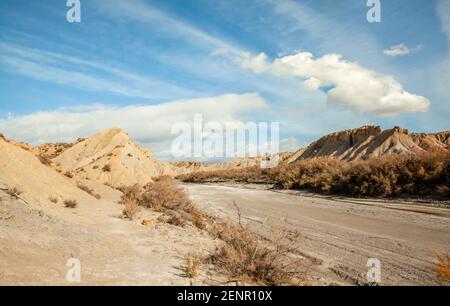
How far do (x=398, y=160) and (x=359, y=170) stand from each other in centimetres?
226

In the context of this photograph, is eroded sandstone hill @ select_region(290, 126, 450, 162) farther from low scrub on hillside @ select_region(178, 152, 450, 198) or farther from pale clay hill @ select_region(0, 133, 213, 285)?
pale clay hill @ select_region(0, 133, 213, 285)

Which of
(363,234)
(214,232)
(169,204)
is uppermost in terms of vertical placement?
(169,204)

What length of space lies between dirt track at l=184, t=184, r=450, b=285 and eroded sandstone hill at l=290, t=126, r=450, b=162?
102 ft

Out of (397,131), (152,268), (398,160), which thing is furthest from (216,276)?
(397,131)

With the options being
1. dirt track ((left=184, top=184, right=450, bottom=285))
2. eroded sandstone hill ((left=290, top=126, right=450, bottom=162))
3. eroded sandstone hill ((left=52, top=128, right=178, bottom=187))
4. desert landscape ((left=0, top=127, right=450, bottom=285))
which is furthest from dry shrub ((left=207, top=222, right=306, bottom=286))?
eroded sandstone hill ((left=290, top=126, right=450, bottom=162))

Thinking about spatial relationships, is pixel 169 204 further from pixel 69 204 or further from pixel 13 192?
pixel 13 192

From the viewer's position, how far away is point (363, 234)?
29.7ft

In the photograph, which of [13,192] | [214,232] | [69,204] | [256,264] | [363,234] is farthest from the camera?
[69,204]

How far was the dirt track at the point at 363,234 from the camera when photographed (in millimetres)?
5902

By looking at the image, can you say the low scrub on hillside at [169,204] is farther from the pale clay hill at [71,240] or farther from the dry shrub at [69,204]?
the dry shrub at [69,204]

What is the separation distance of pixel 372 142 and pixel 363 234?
167ft
